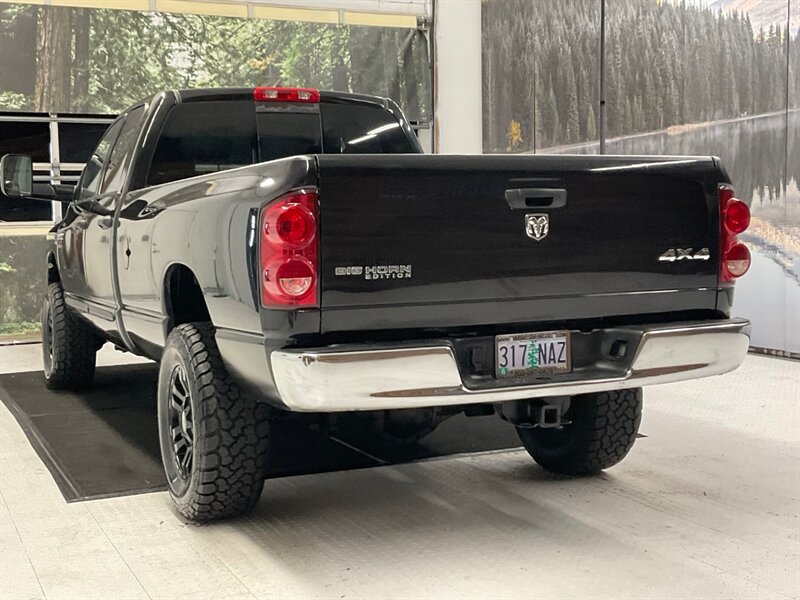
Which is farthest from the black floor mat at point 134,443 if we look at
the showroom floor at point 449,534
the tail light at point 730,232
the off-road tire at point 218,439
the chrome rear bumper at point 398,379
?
the tail light at point 730,232

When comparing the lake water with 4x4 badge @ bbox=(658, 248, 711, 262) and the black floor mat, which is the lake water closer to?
the black floor mat

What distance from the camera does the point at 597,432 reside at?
4.12 m

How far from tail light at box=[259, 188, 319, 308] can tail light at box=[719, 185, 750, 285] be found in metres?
1.55

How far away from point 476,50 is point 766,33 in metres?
5.01

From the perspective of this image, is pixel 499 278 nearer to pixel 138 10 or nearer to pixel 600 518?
pixel 600 518

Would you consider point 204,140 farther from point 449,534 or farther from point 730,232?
point 730,232

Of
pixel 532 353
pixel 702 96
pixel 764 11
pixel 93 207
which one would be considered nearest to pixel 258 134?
pixel 93 207

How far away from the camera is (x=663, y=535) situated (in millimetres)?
3521

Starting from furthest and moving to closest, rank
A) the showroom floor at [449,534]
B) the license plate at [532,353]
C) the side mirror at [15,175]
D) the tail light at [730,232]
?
the side mirror at [15,175] < the tail light at [730,232] < the license plate at [532,353] < the showroom floor at [449,534]

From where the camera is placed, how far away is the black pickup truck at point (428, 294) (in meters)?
2.98

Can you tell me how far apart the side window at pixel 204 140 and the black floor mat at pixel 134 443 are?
135 cm

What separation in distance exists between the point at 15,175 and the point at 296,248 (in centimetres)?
287

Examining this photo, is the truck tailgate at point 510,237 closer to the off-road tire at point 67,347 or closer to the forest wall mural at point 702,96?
the off-road tire at point 67,347

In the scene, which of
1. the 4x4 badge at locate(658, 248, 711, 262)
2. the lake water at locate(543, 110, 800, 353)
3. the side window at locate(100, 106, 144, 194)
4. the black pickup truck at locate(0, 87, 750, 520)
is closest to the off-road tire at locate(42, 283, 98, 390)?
the side window at locate(100, 106, 144, 194)
